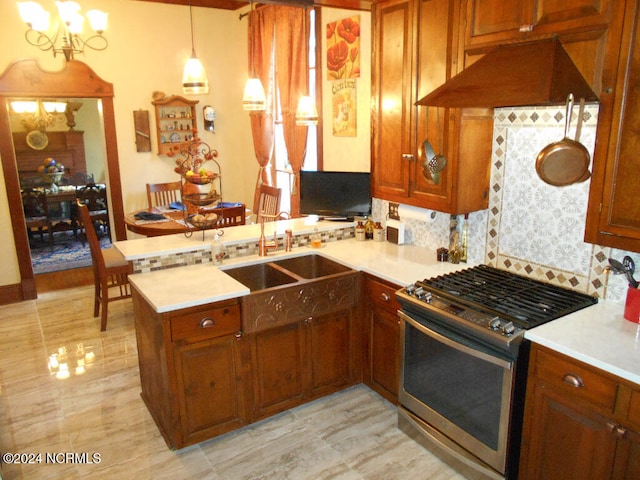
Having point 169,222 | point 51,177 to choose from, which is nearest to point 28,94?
point 169,222

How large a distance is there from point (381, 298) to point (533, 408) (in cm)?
107

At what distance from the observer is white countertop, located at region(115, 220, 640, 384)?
1973mm

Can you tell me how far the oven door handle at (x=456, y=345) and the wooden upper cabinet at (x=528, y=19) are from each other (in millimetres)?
1438

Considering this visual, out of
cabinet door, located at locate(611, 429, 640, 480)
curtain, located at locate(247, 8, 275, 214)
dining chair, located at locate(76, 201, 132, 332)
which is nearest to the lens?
cabinet door, located at locate(611, 429, 640, 480)

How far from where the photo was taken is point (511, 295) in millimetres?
2510

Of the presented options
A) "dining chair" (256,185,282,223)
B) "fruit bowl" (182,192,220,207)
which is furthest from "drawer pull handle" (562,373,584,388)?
"dining chair" (256,185,282,223)

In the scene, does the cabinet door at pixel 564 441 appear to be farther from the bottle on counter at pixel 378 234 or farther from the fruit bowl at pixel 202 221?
the fruit bowl at pixel 202 221

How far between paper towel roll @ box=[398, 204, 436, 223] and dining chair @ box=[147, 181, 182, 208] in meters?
3.34

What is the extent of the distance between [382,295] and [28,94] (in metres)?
4.23

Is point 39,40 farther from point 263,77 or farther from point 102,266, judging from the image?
point 102,266

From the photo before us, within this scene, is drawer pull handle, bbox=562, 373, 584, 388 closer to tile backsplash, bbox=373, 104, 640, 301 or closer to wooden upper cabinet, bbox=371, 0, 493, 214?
tile backsplash, bbox=373, 104, 640, 301

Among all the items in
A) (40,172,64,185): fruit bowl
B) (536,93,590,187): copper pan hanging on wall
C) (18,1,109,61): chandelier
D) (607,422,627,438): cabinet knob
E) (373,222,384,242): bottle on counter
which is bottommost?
(607,422,627,438): cabinet knob

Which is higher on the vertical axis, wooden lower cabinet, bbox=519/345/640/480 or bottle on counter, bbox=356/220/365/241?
bottle on counter, bbox=356/220/365/241

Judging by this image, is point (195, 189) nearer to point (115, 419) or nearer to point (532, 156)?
point (115, 419)
